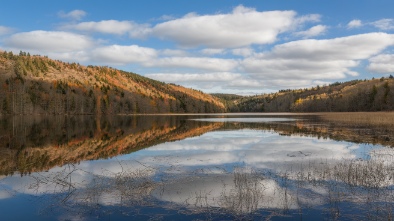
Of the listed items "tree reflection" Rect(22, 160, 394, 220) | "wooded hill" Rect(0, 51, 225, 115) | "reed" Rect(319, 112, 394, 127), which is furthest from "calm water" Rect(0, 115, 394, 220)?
"wooded hill" Rect(0, 51, 225, 115)

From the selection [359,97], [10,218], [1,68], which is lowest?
[10,218]

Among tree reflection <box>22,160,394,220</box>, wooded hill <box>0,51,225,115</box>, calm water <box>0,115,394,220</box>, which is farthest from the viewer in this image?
wooded hill <box>0,51,225,115</box>

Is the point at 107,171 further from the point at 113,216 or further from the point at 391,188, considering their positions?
the point at 391,188

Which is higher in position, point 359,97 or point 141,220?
point 359,97

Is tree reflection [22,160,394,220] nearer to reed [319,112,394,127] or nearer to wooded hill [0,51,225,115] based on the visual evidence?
reed [319,112,394,127]

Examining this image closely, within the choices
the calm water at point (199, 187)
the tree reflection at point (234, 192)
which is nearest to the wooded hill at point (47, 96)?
the calm water at point (199, 187)

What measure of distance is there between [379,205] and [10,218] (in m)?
13.1

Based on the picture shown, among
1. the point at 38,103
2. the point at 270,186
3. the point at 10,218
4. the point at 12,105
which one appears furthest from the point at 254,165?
the point at 38,103

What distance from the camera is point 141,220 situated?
10047 mm

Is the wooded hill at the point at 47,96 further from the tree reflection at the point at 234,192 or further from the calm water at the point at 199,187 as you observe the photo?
the tree reflection at the point at 234,192

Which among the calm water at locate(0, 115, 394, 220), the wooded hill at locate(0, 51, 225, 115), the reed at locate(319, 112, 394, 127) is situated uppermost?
the wooded hill at locate(0, 51, 225, 115)

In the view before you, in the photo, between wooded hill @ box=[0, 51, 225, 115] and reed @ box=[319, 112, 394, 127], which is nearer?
reed @ box=[319, 112, 394, 127]

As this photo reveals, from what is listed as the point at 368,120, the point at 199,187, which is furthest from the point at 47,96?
the point at 199,187

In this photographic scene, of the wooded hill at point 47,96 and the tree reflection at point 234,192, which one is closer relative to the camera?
the tree reflection at point 234,192
